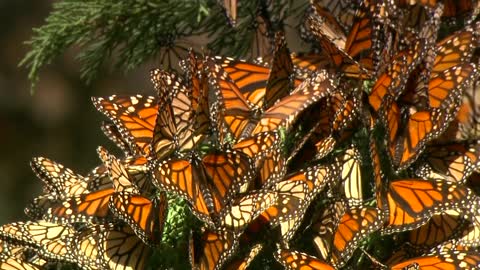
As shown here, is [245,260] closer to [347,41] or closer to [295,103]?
[295,103]

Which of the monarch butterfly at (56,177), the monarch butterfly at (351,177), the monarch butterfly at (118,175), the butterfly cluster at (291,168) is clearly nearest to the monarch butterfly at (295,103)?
the butterfly cluster at (291,168)

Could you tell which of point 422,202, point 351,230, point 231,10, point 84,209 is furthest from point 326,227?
point 231,10

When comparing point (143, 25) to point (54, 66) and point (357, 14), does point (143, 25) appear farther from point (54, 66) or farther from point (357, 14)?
point (54, 66)

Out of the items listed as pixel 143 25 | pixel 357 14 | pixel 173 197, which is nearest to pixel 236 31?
pixel 143 25

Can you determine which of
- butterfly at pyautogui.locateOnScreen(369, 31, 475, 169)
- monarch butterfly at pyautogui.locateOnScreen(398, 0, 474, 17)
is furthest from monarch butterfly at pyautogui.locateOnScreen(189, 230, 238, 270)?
monarch butterfly at pyautogui.locateOnScreen(398, 0, 474, 17)

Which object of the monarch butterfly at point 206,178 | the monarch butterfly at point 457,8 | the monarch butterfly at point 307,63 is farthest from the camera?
the monarch butterfly at point 457,8

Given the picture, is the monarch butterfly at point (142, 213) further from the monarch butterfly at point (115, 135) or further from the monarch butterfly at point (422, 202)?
the monarch butterfly at point (422, 202)

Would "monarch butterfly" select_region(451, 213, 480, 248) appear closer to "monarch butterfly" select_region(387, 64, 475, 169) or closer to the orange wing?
"monarch butterfly" select_region(387, 64, 475, 169)

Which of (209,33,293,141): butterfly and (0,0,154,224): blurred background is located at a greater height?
(0,0,154,224): blurred background
